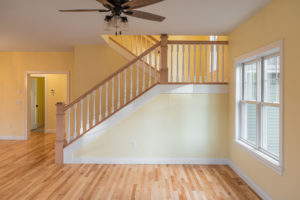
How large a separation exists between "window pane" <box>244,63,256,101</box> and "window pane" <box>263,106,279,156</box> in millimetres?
543

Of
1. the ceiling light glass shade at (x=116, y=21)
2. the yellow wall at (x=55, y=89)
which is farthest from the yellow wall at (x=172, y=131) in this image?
the yellow wall at (x=55, y=89)

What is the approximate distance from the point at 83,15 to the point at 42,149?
3.88 m

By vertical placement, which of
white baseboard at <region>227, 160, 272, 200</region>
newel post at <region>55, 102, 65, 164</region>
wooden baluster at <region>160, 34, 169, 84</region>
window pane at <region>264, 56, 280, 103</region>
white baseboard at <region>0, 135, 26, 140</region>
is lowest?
white baseboard at <region>227, 160, 272, 200</region>

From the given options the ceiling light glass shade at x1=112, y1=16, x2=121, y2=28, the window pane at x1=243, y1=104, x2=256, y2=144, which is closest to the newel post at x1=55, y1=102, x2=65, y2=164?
the ceiling light glass shade at x1=112, y1=16, x2=121, y2=28

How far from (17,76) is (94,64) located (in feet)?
9.43

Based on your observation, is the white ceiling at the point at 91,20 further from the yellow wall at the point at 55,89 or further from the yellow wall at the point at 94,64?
the yellow wall at the point at 55,89

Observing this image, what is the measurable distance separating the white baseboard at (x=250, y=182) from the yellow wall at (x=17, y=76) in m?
5.38

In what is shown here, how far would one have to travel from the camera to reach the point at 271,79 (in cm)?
316

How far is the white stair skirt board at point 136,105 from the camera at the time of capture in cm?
470

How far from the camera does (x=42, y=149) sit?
19.3ft

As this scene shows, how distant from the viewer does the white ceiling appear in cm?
319

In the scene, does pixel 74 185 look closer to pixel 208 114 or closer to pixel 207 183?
pixel 207 183

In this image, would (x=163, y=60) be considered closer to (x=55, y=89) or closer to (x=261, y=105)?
(x=261, y=105)

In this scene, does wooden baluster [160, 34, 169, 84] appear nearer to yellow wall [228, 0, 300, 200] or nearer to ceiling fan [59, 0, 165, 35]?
yellow wall [228, 0, 300, 200]
